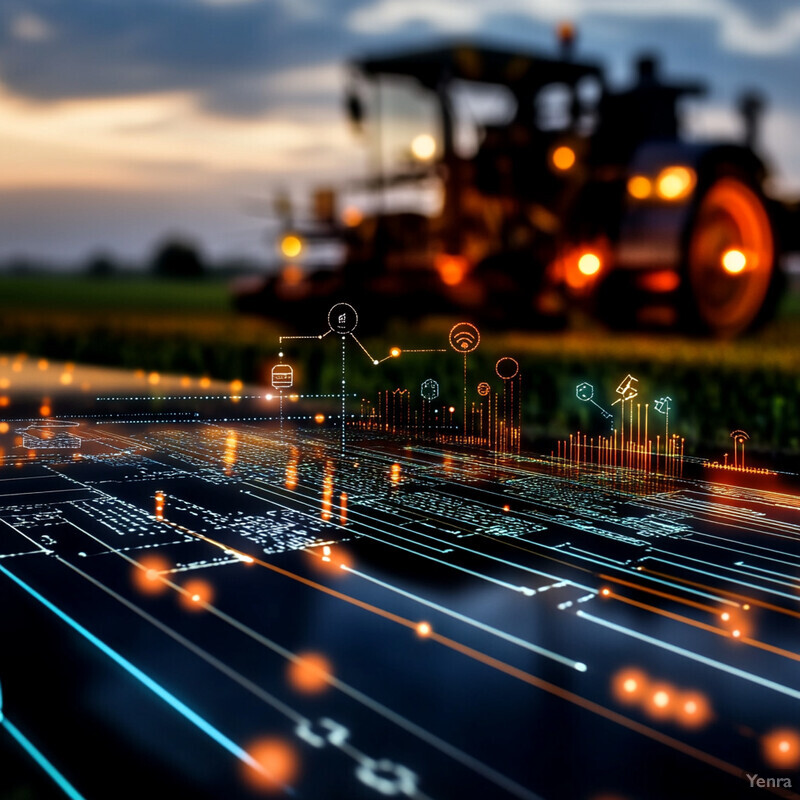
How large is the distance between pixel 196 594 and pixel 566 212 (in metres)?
6.99

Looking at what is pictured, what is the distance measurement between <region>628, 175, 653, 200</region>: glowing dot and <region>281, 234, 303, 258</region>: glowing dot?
376 centimetres

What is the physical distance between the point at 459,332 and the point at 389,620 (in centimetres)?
664

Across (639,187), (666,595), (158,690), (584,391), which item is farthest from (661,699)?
(639,187)

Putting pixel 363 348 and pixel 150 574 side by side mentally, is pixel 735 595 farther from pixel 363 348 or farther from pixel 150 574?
pixel 363 348

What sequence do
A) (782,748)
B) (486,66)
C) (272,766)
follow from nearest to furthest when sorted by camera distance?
(272,766), (782,748), (486,66)

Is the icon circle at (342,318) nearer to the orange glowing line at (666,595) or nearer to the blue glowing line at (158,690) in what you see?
the orange glowing line at (666,595)

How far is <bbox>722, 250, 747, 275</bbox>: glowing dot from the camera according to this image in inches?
364

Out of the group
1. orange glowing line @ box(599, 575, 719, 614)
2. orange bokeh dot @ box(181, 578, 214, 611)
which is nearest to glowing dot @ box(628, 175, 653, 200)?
orange glowing line @ box(599, 575, 719, 614)

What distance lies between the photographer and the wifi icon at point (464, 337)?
8.33m

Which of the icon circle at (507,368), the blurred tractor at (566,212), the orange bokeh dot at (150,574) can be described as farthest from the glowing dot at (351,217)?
the orange bokeh dot at (150,574)

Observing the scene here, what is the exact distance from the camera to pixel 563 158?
30.9 ft

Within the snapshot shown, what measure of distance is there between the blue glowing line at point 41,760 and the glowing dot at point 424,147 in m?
8.36

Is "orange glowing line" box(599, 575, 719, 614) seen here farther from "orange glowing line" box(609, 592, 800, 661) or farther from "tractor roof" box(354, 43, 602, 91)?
"tractor roof" box(354, 43, 602, 91)

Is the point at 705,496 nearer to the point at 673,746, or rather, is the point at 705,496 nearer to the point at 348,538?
the point at 348,538
